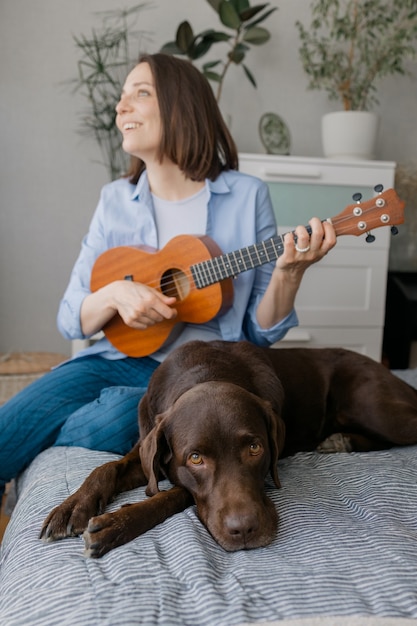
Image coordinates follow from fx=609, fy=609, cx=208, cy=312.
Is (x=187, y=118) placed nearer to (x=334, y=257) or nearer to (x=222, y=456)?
(x=222, y=456)

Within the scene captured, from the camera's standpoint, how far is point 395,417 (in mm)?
1641

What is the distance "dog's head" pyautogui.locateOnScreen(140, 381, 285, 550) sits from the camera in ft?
3.37

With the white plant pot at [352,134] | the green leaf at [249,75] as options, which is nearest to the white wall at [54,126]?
the green leaf at [249,75]

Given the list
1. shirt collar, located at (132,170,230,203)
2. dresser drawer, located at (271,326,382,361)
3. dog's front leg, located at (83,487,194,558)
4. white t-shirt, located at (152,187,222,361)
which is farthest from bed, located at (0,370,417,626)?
dresser drawer, located at (271,326,382,361)

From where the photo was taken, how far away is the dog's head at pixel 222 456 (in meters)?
1.03

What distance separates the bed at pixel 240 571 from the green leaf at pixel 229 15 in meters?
2.99

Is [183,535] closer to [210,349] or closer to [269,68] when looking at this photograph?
[210,349]

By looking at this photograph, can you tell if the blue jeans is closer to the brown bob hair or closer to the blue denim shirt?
the blue denim shirt

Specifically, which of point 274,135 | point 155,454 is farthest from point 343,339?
point 155,454

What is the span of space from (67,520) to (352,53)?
11.3 ft

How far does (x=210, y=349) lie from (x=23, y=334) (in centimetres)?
275

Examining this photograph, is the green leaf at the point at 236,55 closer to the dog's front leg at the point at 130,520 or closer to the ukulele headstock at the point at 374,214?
the ukulele headstock at the point at 374,214

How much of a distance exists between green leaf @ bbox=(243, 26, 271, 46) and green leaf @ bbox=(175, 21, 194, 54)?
0.35 meters

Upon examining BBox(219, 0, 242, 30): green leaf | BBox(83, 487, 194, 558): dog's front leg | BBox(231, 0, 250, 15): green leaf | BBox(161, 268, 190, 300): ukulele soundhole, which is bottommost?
BBox(83, 487, 194, 558): dog's front leg
